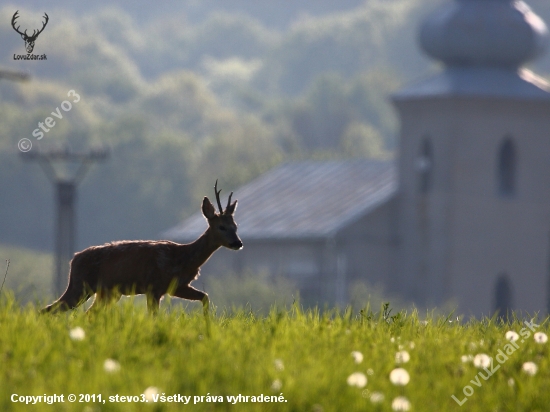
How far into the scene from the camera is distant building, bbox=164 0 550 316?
6294 centimetres

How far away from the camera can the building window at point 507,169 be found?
63.3 meters

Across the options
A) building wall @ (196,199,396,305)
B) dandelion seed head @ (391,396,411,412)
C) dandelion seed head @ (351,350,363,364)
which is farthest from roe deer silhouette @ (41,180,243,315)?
building wall @ (196,199,396,305)

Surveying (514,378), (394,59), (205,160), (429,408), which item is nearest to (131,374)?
(429,408)

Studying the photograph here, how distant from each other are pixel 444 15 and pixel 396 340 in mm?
57567

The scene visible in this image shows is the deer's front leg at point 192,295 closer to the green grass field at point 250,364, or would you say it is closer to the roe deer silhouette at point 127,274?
the roe deer silhouette at point 127,274

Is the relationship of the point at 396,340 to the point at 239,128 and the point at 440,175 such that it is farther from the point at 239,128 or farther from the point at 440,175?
the point at 239,128

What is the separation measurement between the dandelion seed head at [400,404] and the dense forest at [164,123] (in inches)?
3425

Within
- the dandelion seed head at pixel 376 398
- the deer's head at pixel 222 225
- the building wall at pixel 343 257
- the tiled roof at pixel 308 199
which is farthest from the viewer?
the tiled roof at pixel 308 199

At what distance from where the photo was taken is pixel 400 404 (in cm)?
660

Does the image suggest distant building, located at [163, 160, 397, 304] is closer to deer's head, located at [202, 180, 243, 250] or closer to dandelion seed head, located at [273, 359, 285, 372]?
deer's head, located at [202, 180, 243, 250]

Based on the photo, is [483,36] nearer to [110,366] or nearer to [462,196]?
[462,196]

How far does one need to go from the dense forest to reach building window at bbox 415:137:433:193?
3009cm

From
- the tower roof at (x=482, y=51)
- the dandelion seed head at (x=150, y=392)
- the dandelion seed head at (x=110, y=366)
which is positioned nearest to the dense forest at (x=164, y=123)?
the tower roof at (x=482, y=51)

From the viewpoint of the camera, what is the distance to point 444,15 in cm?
6475
